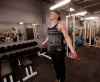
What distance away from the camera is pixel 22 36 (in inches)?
186

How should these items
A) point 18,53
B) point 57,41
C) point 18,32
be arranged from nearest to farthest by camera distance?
point 57,41
point 18,53
point 18,32

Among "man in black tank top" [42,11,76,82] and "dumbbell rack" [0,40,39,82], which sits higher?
"man in black tank top" [42,11,76,82]

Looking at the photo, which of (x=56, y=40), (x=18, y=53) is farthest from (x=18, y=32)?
(x=56, y=40)

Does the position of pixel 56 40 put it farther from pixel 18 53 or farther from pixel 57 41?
pixel 18 53

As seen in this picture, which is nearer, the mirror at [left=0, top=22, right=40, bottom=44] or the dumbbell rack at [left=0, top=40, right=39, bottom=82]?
the dumbbell rack at [left=0, top=40, right=39, bottom=82]

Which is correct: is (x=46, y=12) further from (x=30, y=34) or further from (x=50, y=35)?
(x=50, y=35)

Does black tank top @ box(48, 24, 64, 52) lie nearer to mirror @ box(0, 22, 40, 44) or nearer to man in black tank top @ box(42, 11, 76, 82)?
man in black tank top @ box(42, 11, 76, 82)

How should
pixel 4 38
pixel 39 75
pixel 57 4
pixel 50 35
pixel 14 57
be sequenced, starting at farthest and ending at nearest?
pixel 57 4, pixel 4 38, pixel 39 75, pixel 14 57, pixel 50 35

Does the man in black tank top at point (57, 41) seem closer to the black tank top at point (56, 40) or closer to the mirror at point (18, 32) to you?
the black tank top at point (56, 40)

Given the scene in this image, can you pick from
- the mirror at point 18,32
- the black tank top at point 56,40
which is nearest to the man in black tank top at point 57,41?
the black tank top at point 56,40

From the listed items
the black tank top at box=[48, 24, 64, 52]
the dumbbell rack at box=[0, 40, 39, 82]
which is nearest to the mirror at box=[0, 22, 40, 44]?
the dumbbell rack at box=[0, 40, 39, 82]

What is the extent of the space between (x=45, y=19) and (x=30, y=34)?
1.55m

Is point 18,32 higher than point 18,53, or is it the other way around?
point 18,32

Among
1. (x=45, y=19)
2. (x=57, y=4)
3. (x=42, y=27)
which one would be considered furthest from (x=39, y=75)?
(x=57, y=4)
